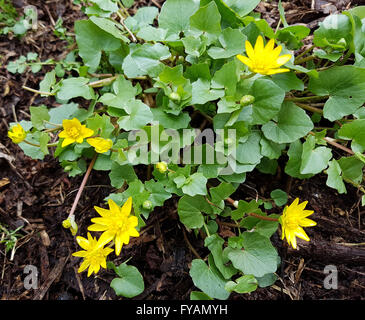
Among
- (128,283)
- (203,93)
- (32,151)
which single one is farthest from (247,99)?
(32,151)

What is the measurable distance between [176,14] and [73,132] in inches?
33.2

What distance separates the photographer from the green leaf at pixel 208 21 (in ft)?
5.11

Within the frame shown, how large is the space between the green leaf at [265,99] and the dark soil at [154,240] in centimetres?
48

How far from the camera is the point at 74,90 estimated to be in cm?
172

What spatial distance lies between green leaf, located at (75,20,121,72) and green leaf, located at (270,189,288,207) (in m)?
1.19

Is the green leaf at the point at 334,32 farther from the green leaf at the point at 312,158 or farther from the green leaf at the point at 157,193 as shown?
the green leaf at the point at 157,193

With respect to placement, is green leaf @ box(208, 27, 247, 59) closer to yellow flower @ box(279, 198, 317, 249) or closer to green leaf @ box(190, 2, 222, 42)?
green leaf @ box(190, 2, 222, 42)

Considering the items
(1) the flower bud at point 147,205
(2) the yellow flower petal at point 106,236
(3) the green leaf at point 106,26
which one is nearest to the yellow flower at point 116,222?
(2) the yellow flower petal at point 106,236

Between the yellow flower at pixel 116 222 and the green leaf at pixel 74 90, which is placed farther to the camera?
the green leaf at pixel 74 90

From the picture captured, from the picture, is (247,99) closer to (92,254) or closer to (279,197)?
(279,197)

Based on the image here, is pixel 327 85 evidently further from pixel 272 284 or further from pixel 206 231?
pixel 272 284

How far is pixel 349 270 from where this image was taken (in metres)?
1.77

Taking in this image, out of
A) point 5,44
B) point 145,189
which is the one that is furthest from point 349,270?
point 5,44
